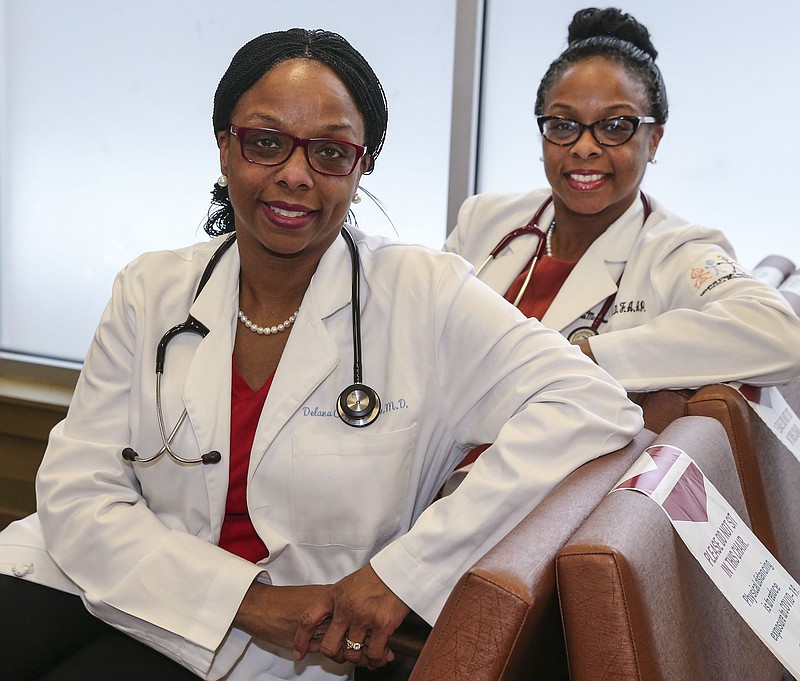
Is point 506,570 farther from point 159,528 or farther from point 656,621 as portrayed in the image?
point 159,528

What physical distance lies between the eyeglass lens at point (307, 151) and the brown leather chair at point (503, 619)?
71 cm

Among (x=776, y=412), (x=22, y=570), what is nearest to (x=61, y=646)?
(x=22, y=570)

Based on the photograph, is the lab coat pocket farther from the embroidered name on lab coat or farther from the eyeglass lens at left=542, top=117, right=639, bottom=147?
the eyeglass lens at left=542, top=117, right=639, bottom=147

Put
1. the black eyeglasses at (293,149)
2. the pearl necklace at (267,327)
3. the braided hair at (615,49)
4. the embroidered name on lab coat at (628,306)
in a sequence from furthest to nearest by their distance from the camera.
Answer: the braided hair at (615,49) < the embroidered name on lab coat at (628,306) < the pearl necklace at (267,327) < the black eyeglasses at (293,149)

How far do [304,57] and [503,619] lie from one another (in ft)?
3.12

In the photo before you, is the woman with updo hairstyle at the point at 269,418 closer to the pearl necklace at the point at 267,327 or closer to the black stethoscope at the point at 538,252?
the pearl necklace at the point at 267,327

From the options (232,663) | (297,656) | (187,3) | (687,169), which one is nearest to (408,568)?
(297,656)

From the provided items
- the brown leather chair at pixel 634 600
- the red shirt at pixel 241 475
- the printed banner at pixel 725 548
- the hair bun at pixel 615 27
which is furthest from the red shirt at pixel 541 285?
the brown leather chair at pixel 634 600

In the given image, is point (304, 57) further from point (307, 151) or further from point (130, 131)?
point (130, 131)

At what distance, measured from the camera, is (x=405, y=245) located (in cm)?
159

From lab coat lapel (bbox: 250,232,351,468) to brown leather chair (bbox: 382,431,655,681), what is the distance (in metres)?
0.55

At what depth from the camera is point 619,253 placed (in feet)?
6.98

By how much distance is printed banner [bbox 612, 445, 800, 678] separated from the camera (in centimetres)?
101

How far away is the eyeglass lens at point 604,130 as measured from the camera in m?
2.11
